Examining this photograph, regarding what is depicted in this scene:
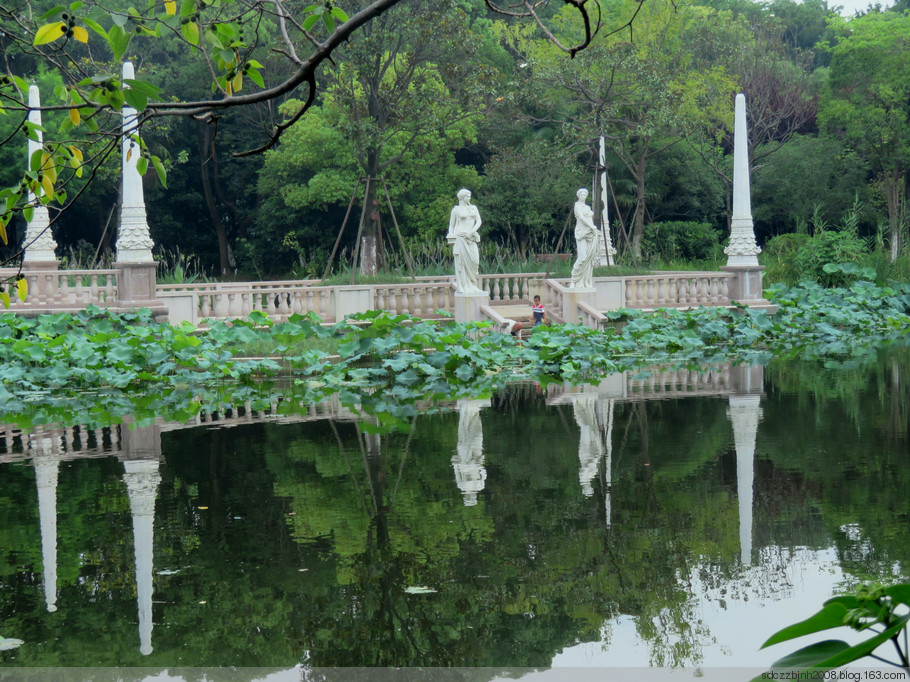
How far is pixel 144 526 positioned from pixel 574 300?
14832 mm

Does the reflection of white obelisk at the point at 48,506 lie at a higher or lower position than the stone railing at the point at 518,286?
lower

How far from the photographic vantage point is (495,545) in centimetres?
609

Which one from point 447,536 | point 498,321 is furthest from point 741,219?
point 447,536

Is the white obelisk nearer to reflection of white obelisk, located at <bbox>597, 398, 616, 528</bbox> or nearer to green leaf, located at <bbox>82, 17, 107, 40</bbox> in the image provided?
reflection of white obelisk, located at <bbox>597, 398, 616, 528</bbox>

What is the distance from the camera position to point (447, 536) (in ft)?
20.8

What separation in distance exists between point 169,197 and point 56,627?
34324mm

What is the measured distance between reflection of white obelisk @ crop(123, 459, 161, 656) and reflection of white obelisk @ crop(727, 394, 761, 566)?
3.13 metres

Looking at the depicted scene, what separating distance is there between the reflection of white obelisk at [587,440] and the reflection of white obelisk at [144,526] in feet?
9.82

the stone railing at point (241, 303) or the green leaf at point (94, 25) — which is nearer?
the green leaf at point (94, 25)

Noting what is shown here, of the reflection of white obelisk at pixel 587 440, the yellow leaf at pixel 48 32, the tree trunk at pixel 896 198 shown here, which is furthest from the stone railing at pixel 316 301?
the tree trunk at pixel 896 198

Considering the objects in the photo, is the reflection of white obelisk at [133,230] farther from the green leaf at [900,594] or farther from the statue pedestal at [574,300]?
the green leaf at [900,594]

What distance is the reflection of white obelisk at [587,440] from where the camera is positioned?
26.2 ft

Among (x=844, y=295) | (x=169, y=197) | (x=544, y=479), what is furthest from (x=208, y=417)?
(x=169, y=197)

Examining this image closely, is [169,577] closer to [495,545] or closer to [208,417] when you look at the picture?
[495,545]
